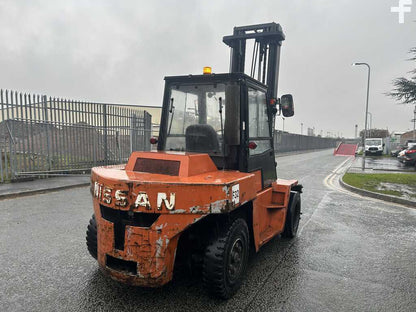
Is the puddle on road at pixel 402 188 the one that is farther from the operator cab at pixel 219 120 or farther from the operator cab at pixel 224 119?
the operator cab at pixel 219 120

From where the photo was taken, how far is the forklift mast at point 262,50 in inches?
210

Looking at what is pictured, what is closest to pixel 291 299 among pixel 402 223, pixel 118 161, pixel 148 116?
pixel 402 223

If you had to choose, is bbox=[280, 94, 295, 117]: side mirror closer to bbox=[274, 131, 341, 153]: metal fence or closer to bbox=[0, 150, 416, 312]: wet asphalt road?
bbox=[0, 150, 416, 312]: wet asphalt road

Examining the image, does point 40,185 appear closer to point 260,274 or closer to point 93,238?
point 93,238

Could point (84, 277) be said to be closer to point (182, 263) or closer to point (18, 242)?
point (182, 263)

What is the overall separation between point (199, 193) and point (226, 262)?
0.82 meters

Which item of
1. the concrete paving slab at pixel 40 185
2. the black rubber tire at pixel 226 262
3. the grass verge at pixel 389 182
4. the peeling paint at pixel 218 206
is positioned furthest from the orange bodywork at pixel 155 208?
the grass verge at pixel 389 182

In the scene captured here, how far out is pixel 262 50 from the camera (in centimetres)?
551

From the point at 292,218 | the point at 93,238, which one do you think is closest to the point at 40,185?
the point at 93,238

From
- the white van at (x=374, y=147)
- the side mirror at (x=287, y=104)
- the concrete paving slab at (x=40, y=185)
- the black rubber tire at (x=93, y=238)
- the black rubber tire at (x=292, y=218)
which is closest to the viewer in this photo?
the black rubber tire at (x=93, y=238)

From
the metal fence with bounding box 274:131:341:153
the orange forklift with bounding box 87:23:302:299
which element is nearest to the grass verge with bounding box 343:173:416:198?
the orange forklift with bounding box 87:23:302:299

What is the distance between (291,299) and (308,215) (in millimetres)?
3790

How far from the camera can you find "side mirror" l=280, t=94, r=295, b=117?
15.2 feet

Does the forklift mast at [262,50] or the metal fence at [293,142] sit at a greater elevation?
the forklift mast at [262,50]
